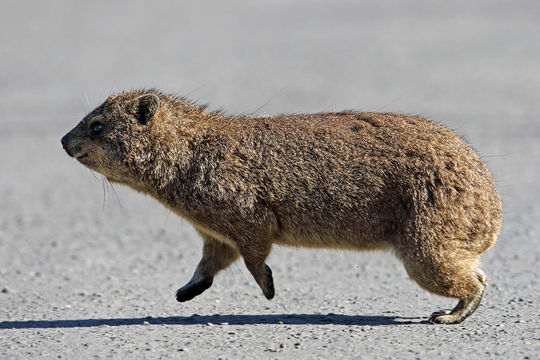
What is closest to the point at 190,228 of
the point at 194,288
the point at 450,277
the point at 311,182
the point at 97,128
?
the point at 194,288

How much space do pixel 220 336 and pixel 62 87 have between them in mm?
19737

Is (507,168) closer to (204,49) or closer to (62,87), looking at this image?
(62,87)

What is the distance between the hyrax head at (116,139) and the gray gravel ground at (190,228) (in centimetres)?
90

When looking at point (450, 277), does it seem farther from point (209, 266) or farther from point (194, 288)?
point (194, 288)

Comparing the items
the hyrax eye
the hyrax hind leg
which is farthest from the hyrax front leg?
the hyrax hind leg

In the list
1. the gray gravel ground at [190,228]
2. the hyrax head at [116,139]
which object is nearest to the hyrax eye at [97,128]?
the hyrax head at [116,139]

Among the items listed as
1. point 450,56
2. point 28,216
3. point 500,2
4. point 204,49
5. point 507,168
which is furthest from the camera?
point 500,2

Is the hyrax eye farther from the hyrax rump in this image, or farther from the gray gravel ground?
the gray gravel ground

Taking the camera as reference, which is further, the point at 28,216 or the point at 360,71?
the point at 360,71

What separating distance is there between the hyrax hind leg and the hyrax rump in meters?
0.01

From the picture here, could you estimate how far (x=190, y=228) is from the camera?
13.9m

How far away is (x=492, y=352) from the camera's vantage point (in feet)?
24.6

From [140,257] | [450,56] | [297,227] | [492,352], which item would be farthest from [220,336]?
[450,56]

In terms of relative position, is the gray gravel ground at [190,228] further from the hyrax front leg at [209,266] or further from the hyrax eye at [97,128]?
the hyrax eye at [97,128]
